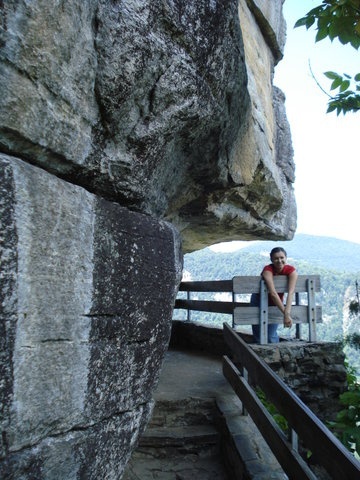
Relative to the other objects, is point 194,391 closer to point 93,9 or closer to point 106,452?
point 106,452

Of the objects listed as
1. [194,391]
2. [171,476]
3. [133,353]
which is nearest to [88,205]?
[133,353]

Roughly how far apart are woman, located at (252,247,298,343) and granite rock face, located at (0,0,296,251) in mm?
1625

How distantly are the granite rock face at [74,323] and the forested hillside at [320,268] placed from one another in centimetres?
585

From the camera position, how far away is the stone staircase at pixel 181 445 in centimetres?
318

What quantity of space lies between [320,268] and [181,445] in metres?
Result: 75.9

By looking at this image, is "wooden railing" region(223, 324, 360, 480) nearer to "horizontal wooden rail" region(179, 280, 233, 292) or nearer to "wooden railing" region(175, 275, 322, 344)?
"wooden railing" region(175, 275, 322, 344)

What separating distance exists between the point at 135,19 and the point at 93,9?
26cm

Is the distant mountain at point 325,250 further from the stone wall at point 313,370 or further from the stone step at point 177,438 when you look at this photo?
the stone step at point 177,438

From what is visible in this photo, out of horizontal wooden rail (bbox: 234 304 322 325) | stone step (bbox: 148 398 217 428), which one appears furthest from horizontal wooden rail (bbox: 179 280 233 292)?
stone step (bbox: 148 398 217 428)

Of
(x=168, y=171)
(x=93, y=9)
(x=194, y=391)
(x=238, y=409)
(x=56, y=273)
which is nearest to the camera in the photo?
(x=56, y=273)

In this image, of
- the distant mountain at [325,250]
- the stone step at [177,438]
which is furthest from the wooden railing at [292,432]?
the distant mountain at [325,250]

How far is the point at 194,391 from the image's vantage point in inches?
165

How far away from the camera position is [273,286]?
15.9 ft

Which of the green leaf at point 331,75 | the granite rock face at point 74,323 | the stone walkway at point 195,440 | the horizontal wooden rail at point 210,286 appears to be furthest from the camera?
the horizontal wooden rail at point 210,286
